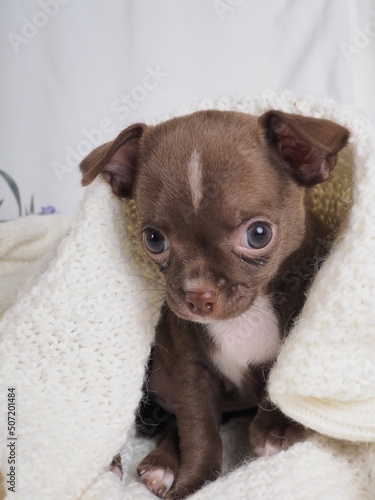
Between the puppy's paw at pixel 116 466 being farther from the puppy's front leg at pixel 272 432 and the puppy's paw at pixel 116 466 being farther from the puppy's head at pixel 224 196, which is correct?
the puppy's head at pixel 224 196

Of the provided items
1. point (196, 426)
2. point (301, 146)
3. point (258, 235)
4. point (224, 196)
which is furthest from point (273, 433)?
point (301, 146)

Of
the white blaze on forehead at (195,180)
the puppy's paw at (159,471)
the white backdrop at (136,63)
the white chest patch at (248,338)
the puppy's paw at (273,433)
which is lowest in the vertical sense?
the puppy's paw at (159,471)

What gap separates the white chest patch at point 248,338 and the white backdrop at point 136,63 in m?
1.70

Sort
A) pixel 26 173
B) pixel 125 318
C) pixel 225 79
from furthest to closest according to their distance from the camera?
pixel 26 173 → pixel 225 79 → pixel 125 318

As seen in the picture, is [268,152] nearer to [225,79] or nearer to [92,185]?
[92,185]

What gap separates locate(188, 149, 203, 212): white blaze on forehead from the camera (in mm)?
1863

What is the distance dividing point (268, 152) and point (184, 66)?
192 cm

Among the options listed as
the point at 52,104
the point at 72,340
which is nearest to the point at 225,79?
the point at 52,104

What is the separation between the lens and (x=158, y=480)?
2.14m

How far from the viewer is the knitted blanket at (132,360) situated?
1.85m

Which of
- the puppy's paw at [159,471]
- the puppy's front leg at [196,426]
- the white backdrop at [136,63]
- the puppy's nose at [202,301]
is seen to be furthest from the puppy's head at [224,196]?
the white backdrop at [136,63]

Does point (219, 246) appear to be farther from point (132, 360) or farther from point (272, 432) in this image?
Result: point (272, 432)

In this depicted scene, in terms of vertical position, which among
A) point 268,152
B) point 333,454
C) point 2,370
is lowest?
point 333,454

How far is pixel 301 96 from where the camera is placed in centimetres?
224
